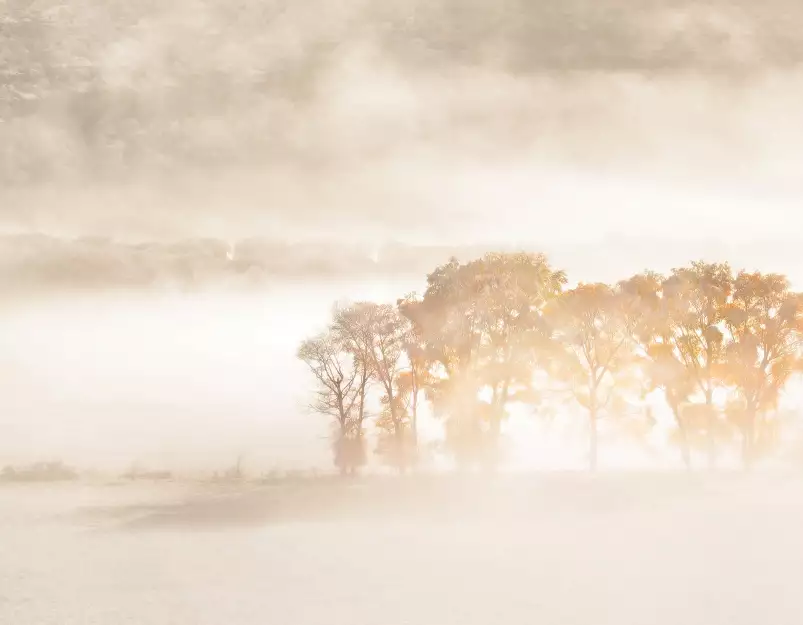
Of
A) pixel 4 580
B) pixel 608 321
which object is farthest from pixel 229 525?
pixel 608 321

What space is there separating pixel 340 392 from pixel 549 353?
1219cm

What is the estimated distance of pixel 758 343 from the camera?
48344 mm

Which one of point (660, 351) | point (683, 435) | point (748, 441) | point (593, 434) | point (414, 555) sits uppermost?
point (660, 351)

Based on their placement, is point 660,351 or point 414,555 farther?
point 660,351

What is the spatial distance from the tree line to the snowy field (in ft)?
17.0

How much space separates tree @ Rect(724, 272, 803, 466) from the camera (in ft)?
157

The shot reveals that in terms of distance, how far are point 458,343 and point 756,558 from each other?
2431 centimetres

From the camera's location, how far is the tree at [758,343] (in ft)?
157

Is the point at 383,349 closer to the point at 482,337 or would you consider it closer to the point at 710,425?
the point at 482,337

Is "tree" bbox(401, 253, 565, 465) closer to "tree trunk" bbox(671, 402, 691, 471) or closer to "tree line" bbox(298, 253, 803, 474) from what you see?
"tree line" bbox(298, 253, 803, 474)

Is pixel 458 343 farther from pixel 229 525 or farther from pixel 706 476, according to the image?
pixel 229 525

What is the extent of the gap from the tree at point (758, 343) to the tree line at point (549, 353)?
0.23 ft

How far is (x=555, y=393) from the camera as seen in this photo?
4975cm

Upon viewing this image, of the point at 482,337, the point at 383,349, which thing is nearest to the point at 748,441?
the point at 482,337
